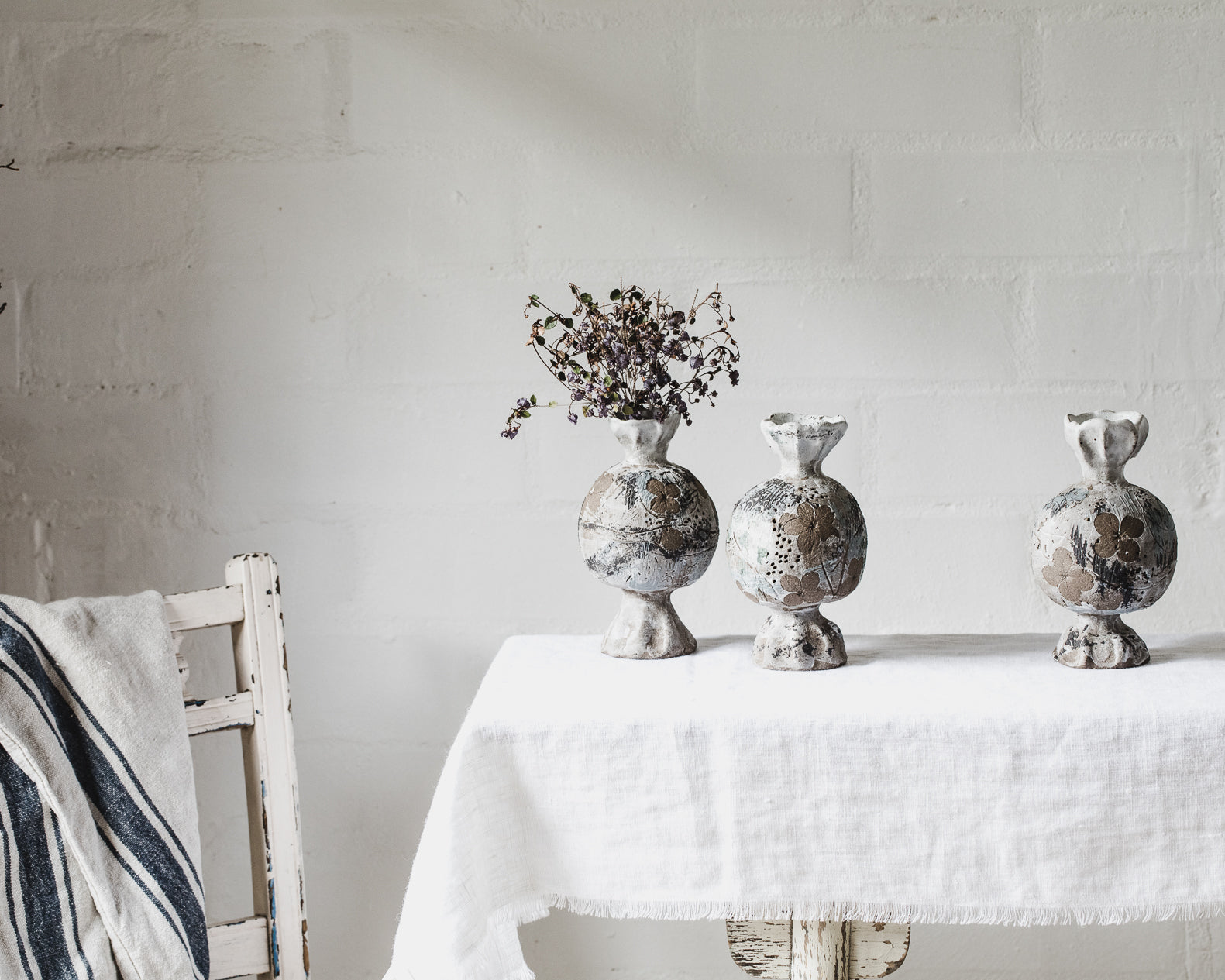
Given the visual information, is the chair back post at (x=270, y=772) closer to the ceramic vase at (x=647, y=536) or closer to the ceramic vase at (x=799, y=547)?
the ceramic vase at (x=647, y=536)

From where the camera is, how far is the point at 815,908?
878 millimetres

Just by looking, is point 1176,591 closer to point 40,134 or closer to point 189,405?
point 189,405

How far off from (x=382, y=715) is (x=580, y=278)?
2.02 ft

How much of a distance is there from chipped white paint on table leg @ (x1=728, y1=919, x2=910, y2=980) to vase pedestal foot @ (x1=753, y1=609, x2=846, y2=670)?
0.74 ft

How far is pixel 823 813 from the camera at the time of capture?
88 cm

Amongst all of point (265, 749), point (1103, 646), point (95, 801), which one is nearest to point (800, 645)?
point (1103, 646)

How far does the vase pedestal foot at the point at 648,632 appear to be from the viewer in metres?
1.04

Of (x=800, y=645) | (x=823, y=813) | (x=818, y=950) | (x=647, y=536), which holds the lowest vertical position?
(x=818, y=950)

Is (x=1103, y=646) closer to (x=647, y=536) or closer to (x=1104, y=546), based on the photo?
(x=1104, y=546)

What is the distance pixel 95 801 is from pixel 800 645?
2.03ft

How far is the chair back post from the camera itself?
105 cm

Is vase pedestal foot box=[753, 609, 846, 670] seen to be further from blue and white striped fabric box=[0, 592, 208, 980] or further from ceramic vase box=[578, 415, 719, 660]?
blue and white striped fabric box=[0, 592, 208, 980]

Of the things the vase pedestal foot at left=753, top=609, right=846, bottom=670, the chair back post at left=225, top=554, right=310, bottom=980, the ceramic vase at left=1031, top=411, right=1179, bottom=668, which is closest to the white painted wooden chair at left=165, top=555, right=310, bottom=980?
the chair back post at left=225, top=554, right=310, bottom=980

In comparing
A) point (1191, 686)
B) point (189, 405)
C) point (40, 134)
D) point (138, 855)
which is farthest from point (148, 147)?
point (1191, 686)
